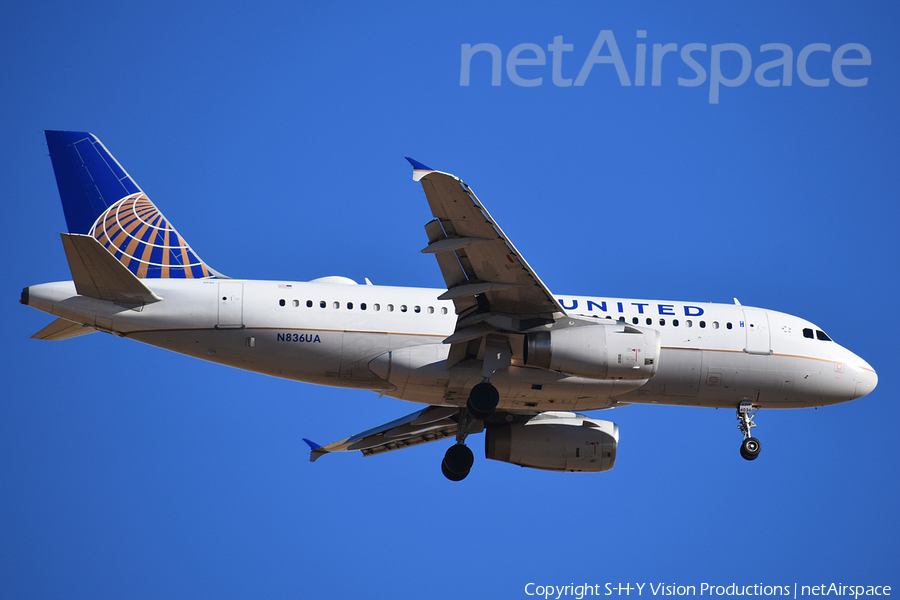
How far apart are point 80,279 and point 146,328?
174 centimetres

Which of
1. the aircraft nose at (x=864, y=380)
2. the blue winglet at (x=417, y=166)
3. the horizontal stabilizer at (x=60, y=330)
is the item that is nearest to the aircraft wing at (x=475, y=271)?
the blue winglet at (x=417, y=166)

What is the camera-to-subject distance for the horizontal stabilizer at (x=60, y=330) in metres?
22.3

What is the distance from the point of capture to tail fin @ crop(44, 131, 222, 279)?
2314cm

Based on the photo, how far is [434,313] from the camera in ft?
74.6

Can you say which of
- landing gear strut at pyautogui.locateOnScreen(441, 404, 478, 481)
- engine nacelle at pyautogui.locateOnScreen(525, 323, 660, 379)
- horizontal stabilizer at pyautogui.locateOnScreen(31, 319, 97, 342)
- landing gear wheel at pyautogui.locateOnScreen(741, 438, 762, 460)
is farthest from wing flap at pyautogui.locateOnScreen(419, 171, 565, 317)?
horizontal stabilizer at pyautogui.locateOnScreen(31, 319, 97, 342)

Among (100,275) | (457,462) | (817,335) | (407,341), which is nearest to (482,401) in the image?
(407,341)

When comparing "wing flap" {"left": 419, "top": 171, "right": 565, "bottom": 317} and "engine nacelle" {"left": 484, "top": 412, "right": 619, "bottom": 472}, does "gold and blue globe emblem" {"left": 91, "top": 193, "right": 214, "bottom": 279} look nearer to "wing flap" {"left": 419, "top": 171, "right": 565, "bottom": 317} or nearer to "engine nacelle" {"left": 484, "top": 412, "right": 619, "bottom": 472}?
"wing flap" {"left": 419, "top": 171, "right": 565, "bottom": 317}

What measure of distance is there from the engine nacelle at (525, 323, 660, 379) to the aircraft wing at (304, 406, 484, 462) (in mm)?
6451

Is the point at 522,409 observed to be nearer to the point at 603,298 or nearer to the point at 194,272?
Answer: the point at 603,298

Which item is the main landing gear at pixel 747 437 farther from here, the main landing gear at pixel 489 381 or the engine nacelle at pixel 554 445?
the main landing gear at pixel 489 381

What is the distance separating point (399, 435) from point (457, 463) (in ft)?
11.4

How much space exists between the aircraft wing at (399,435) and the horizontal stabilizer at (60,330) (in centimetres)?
749

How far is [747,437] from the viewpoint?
24703mm

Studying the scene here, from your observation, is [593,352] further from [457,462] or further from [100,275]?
[100,275]
